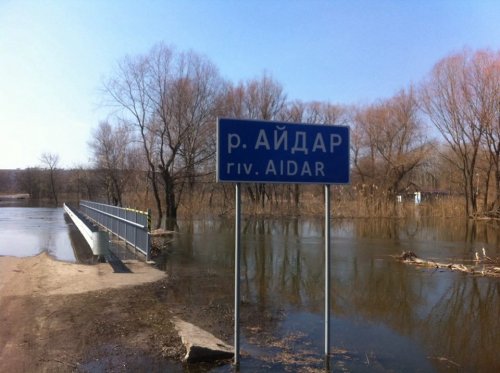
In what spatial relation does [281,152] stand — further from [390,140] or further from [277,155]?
[390,140]

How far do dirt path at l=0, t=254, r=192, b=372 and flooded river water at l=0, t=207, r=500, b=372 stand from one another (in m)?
0.83

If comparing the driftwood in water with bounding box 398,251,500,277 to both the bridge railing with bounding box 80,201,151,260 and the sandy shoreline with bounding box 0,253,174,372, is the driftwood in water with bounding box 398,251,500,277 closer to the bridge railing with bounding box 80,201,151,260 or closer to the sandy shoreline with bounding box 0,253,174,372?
the sandy shoreline with bounding box 0,253,174,372

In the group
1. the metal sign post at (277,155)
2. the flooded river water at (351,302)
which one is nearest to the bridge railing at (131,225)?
the flooded river water at (351,302)

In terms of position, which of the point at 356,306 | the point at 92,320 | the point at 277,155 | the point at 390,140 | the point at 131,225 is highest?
the point at 390,140

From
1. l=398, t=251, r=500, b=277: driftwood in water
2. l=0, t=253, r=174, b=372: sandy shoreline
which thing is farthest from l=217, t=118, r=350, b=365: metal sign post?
l=398, t=251, r=500, b=277: driftwood in water

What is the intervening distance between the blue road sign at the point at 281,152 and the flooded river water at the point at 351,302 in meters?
1.92

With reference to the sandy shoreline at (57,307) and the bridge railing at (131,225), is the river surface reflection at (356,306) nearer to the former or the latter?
the bridge railing at (131,225)

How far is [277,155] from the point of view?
16.4 feet

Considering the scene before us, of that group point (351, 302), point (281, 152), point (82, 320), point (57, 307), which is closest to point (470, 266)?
point (351, 302)

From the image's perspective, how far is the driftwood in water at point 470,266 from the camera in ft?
35.9

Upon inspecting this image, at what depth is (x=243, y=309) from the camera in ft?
25.1

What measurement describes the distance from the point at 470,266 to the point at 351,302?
209 inches

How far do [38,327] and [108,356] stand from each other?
1.61 metres

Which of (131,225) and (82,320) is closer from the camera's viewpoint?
(82,320)
